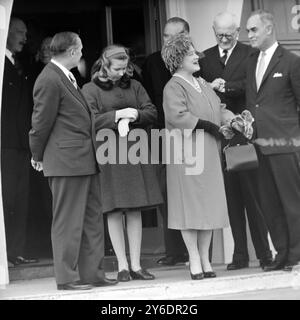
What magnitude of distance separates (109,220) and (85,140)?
71cm

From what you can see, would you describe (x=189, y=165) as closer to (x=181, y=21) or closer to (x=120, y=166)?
(x=120, y=166)

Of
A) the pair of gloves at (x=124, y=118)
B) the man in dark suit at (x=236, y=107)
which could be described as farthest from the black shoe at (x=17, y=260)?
the man in dark suit at (x=236, y=107)

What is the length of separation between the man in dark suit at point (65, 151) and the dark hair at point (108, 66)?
38cm

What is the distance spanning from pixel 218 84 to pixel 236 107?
298 mm

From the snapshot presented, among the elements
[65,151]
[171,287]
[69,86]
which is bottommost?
[171,287]

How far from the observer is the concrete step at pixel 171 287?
19.8 feet

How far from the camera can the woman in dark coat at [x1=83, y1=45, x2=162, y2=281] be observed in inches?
255

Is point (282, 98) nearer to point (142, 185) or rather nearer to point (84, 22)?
point (142, 185)

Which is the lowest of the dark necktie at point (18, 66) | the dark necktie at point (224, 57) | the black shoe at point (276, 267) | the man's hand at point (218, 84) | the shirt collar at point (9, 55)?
the black shoe at point (276, 267)

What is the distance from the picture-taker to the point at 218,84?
6867 millimetres

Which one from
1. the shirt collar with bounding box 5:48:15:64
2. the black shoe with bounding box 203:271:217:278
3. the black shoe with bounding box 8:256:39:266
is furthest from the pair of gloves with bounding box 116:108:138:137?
the black shoe with bounding box 8:256:39:266

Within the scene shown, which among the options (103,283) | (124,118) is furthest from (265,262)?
(124,118)

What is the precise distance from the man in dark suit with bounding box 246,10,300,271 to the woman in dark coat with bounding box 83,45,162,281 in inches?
31.8

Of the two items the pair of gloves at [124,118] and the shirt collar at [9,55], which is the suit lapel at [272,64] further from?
the shirt collar at [9,55]
